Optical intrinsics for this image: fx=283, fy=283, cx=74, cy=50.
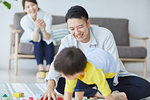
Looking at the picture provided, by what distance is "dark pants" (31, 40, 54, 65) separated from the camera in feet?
13.1

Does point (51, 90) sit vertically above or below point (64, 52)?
below

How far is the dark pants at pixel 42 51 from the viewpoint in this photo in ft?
13.1

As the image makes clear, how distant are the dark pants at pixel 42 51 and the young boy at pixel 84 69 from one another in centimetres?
212

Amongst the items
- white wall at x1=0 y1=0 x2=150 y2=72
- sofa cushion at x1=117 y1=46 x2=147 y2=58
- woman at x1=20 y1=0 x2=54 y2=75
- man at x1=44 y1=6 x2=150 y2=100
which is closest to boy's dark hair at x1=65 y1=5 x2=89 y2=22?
man at x1=44 y1=6 x2=150 y2=100

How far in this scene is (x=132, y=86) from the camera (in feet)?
7.29

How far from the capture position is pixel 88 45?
2141mm

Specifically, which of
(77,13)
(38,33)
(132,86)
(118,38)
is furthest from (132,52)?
(77,13)

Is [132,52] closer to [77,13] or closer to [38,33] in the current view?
[38,33]

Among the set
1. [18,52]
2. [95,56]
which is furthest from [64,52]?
[18,52]

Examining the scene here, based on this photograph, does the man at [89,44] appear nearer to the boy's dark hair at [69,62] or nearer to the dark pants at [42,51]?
the boy's dark hair at [69,62]

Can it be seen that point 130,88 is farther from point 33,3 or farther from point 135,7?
point 135,7

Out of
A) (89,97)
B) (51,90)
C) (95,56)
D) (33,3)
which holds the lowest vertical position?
(89,97)

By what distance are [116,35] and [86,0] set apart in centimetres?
97

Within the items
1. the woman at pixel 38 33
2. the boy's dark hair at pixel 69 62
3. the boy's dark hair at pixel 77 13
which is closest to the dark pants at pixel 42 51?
the woman at pixel 38 33
